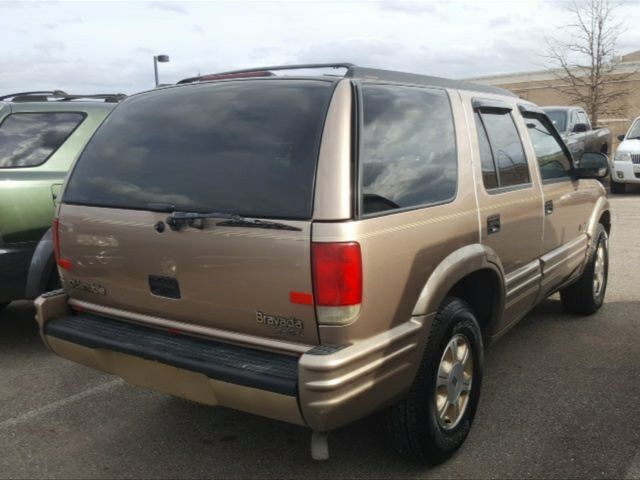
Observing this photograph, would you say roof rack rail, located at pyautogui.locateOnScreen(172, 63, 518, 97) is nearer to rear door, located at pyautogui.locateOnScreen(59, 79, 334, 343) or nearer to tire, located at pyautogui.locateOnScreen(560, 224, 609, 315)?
rear door, located at pyautogui.locateOnScreen(59, 79, 334, 343)

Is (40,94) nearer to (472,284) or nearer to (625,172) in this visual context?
(472,284)

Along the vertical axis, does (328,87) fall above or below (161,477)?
above

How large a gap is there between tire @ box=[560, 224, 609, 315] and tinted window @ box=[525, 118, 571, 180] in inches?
34.1

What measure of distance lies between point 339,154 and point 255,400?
102 cm

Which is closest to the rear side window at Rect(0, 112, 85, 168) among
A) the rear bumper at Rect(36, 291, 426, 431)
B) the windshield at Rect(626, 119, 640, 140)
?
the rear bumper at Rect(36, 291, 426, 431)

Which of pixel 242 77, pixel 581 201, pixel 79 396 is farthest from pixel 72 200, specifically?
pixel 581 201

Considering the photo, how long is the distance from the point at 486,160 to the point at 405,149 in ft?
2.49

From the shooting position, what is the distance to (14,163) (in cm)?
485

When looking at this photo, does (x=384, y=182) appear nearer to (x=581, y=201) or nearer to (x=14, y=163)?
(x=581, y=201)

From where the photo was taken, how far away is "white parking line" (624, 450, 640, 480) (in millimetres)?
Answer: 2926

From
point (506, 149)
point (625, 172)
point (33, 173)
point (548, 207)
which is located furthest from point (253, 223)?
point (625, 172)

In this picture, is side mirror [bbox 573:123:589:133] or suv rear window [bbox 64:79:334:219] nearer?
suv rear window [bbox 64:79:334:219]

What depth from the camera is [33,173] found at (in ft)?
15.9

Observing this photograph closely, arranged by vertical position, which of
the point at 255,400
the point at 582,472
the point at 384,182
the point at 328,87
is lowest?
the point at 582,472
